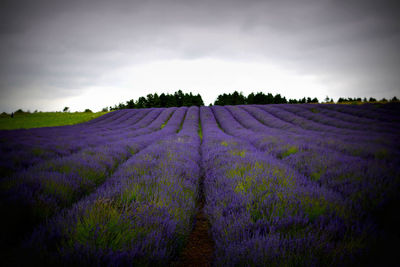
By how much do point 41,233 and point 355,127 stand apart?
15149 mm

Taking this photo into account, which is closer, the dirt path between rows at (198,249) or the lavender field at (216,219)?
the lavender field at (216,219)

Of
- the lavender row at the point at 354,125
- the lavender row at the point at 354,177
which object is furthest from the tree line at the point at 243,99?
the lavender row at the point at 354,177

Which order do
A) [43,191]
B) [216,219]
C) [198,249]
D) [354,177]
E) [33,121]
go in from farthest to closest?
[33,121]
[354,177]
[43,191]
[198,249]
[216,219]

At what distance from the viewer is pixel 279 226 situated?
5.45 feet

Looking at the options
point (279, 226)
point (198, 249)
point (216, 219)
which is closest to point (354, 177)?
point (279, 226)

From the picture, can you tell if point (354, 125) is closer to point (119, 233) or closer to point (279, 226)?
point (279, 226)

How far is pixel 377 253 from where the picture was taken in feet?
4.29

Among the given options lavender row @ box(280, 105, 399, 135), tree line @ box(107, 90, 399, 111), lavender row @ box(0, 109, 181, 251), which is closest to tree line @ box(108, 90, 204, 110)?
tree line @ box(107, 90, 399, 111)

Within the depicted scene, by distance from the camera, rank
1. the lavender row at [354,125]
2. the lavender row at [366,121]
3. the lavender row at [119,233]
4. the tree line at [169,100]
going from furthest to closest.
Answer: the tree line at [169,100]
the lavender row at [366,121]
the lavender row at [354,125]
the lavender row at [119,233]

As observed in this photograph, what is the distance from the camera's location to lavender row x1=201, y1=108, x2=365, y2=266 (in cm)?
129

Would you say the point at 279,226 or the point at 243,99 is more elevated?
the point at 243,99

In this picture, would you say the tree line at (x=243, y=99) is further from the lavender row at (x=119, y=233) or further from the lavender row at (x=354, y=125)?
the lavender row at (x=119, y=233)

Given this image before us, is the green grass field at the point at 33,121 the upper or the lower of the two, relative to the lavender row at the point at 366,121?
upper

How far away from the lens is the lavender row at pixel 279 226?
1.29 meters
